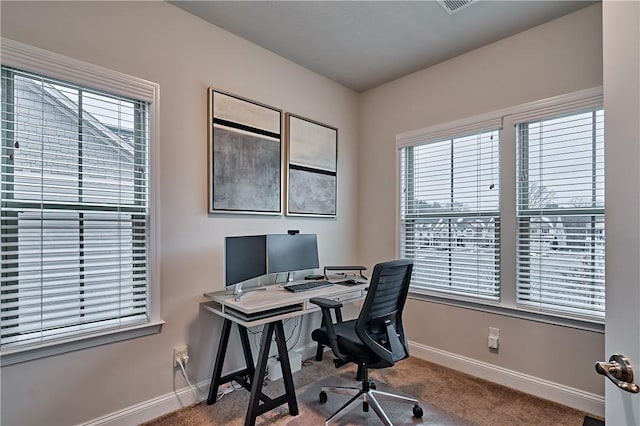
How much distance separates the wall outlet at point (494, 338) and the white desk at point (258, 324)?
4.06 feet

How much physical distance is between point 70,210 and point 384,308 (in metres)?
1.94

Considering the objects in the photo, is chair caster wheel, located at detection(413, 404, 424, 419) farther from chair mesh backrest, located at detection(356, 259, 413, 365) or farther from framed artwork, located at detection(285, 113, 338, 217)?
framed artwork, located at detection(285, 113, 338, 217)

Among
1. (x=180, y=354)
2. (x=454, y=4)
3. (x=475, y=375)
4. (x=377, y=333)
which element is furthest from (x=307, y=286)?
(x=454, y=4)

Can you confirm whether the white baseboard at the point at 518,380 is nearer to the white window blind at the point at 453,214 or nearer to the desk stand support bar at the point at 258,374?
the white window blind at the point at 453,214

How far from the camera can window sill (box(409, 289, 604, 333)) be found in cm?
218

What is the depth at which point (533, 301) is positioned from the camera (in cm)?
243

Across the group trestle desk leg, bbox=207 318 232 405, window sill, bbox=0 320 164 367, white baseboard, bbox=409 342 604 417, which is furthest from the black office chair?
window sill, bbox=0 320 164 367

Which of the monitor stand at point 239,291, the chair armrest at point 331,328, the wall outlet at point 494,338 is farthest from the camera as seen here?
the wall outlet at point 494,338

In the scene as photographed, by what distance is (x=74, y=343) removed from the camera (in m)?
1.77

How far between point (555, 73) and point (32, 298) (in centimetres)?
364

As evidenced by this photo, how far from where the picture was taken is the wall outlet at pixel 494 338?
8.45ft

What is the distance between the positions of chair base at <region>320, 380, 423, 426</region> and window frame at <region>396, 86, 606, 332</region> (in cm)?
103

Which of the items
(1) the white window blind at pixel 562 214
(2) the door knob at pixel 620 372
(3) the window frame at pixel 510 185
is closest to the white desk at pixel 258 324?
(3) the window frame at pixel 510 185

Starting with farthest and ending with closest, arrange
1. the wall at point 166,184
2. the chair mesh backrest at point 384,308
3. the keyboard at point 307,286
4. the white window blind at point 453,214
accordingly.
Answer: the white window blind at point 453,214 → the keyboard at point 307,286 → the chair mesh backrest at point 384,308 → the wall at point 166,184
